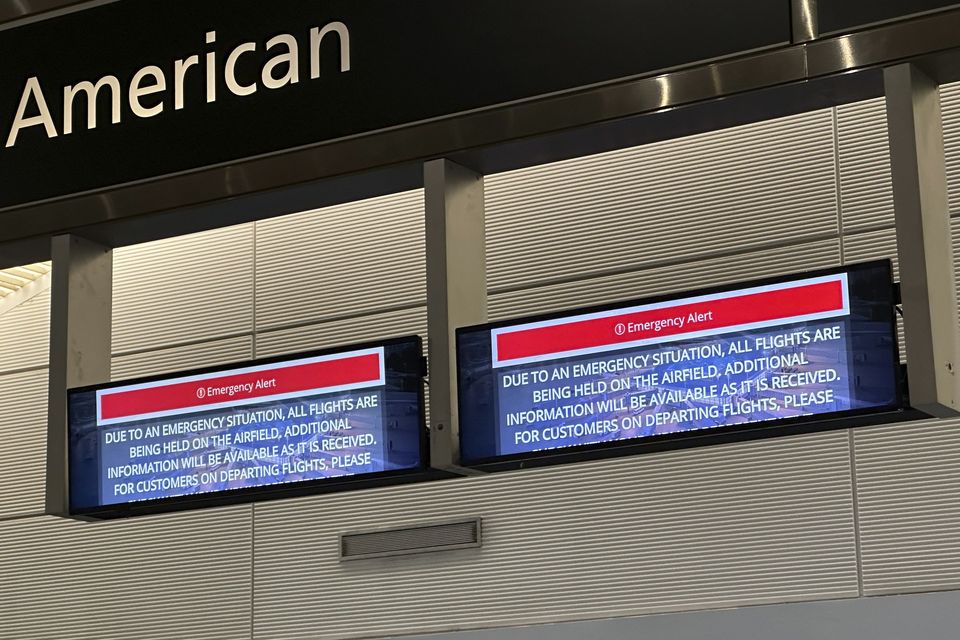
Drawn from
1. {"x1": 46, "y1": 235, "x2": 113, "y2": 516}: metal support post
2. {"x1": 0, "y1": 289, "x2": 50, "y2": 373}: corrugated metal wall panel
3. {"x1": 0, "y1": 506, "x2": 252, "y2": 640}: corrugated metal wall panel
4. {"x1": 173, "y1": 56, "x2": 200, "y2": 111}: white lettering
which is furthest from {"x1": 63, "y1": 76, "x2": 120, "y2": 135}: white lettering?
{"x1": 0, "y1": 289, "x2": 50, "y2": 373}: corrugated metal wall panel

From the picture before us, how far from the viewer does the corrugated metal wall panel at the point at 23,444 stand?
7.36m

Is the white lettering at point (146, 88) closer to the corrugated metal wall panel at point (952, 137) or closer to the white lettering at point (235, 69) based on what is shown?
the white lettering at point (235, 69)

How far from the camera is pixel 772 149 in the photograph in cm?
604

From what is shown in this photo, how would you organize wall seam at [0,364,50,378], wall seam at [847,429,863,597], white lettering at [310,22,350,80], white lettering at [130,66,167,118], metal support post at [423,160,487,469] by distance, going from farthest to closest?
wall seam at [0,364,50,378], wall seam at [847,429,863,597], white lettering at [130,66,167,118], white lettering at [310,22,350,80], metal support post at [423,160,487,469]

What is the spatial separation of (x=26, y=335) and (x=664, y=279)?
10.7 ft

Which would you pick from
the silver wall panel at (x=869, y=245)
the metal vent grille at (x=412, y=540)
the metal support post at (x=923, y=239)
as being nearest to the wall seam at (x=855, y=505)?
the silver wall panel at (x=869, y=245)

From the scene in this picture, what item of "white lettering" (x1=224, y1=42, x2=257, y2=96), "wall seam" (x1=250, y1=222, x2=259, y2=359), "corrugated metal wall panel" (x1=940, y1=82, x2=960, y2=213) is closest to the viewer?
"white lettering" (x1=224, y1=42, x2=257, y2=96)

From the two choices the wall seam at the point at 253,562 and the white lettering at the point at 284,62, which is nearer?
the white lettering at the point at 284,62

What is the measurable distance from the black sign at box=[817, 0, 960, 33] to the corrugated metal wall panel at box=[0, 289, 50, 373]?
15.0ft

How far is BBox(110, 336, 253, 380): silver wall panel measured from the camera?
23.1 ft

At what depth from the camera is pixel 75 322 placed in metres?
5.15

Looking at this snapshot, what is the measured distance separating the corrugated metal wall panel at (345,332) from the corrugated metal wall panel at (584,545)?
26.0 inches

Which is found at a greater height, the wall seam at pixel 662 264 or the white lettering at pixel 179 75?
the white lettering at pixel 179 75

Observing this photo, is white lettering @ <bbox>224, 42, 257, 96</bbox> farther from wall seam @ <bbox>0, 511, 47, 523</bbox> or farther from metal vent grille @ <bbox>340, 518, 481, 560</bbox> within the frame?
wall seam @ <bbox>0, 511, 47, 523</bbox>
